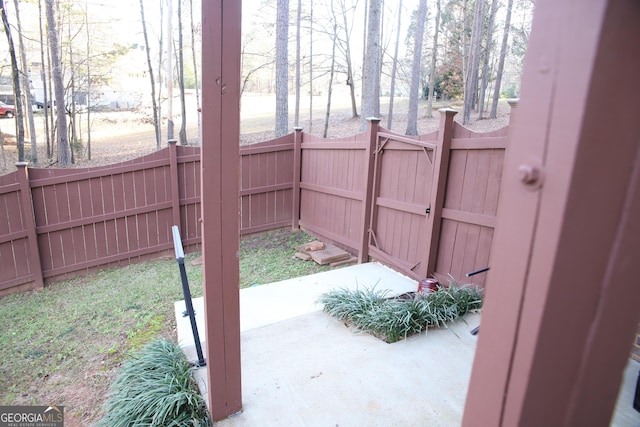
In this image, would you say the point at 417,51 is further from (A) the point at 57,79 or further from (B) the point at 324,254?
(A) the point at 57,79

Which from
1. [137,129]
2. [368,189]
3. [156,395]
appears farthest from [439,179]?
[137,129]

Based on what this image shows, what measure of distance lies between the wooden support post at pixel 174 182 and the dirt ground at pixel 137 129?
7.18 meters

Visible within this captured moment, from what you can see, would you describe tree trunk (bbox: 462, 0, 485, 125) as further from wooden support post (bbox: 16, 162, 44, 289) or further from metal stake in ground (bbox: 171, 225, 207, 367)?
metal stake in ground (bbox: 171, 225, 207, 367)

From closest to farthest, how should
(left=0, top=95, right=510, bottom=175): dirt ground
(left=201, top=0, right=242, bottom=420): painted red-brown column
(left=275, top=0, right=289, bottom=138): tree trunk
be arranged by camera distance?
1. (left=201, top=0, right=242, bottom=420): painted red-brown column
2. (left=275, top=0, right=289, bottom=138): tree trunk
3. (left=0, top=95, right=510, bottom=175): dirt ground

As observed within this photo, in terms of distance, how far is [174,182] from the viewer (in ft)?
19.3

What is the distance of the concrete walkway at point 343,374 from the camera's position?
7.49ft

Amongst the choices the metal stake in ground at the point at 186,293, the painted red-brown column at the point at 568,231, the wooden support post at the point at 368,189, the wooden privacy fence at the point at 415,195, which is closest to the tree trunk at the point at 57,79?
the wooden privacy fence at the point at 415,195

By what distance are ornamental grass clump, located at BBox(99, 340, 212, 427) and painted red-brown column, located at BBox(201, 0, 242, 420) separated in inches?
6.2

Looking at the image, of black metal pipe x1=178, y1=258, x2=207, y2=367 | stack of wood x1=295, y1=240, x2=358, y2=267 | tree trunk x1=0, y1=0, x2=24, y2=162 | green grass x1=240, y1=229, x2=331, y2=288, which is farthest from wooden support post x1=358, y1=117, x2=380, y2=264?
tree trunk x1=0, y1=0, x2=24, y2=162

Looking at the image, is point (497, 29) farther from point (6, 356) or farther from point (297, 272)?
point (6, 356)

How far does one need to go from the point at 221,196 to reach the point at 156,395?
49.9 inches

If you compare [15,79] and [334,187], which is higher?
[15,79]

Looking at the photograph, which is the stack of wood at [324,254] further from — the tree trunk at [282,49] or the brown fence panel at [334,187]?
the tree trunk at [282,49]

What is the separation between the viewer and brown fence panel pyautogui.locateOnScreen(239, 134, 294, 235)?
654cm
